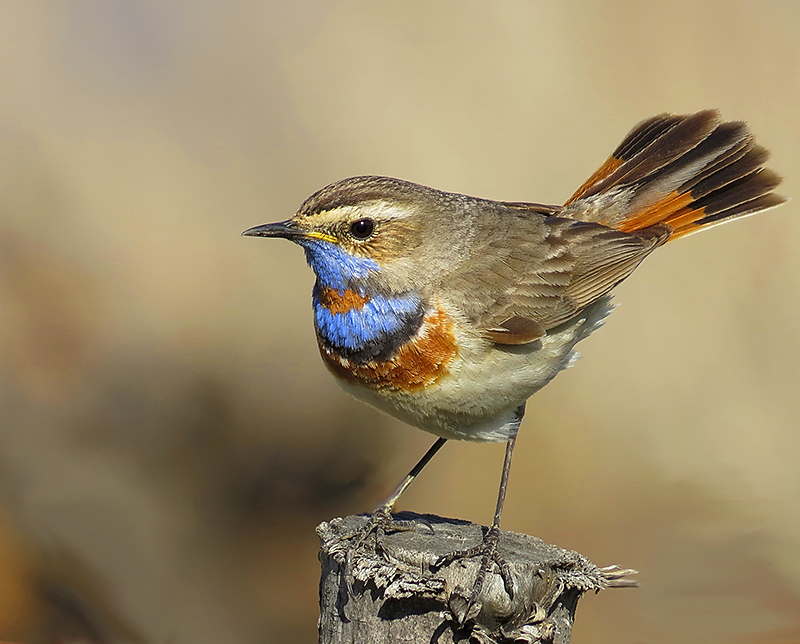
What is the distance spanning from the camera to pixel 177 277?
7695mm

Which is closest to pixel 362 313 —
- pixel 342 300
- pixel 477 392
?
pixel 342 300

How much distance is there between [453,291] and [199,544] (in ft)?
12.2

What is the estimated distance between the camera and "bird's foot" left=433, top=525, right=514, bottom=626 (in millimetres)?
3896

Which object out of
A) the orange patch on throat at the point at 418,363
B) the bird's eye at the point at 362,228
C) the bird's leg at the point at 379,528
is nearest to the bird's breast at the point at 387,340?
the orange patch on throat at the point at 418,363

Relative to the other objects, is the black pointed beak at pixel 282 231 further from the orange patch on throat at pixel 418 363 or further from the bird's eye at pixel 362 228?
the orange patch on throat at pixel 418 363

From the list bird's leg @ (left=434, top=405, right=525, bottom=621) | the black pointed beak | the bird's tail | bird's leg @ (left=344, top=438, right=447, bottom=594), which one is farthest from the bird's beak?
the bird's tail

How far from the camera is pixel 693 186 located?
5473 millimetres

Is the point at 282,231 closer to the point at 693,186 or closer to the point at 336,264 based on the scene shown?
the point at 336,264

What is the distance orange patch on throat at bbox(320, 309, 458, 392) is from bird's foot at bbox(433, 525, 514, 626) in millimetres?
733

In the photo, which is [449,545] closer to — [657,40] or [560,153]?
[560,153]

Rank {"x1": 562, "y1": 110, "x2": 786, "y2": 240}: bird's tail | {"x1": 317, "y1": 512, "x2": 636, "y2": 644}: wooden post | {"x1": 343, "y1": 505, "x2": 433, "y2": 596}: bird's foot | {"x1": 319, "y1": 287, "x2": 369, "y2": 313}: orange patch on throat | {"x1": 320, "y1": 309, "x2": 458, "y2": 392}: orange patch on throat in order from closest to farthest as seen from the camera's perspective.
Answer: {"x1": 317, "y1": 512, "x2": 636, "y2": 644}: wooden post, {"x1": 343, "y1": 505, "x2": 433, "y2": 596}: bird's foot, {"x1": 320, "y1": 309, "x2": 458, "y2": 392}: orange patch on throat, {"x1": 319, "y1": 287, "x2": 369, "y2": 313}: orange patch on throat, {"x1": 562, "y1": 110, "x2": 786, "y2": 240}: bird's tail

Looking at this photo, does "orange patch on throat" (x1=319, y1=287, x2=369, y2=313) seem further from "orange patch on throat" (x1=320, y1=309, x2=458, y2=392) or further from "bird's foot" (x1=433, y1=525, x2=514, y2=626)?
"bird's foot" (x1=433, y1=525, x2=514, y2=626)

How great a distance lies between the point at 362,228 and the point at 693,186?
6.89 ft


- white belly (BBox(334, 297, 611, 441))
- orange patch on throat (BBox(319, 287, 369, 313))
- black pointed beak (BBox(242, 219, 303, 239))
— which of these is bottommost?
white belly (BBox(334, 297, 611, 441))
